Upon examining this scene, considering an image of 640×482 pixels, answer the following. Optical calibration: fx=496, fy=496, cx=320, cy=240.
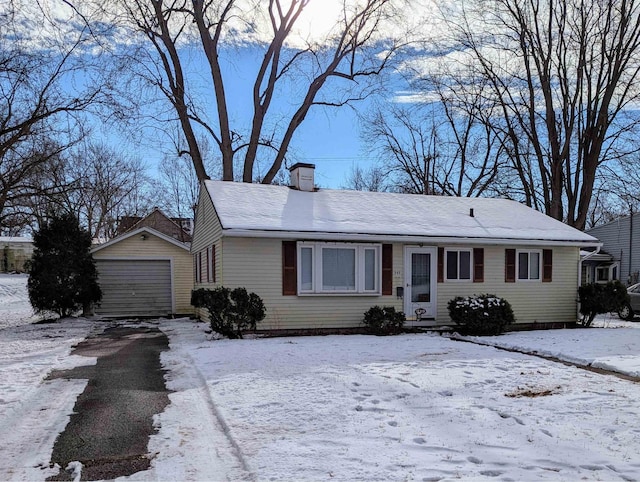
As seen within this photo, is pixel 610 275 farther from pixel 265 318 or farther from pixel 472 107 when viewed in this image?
pixel 265 318

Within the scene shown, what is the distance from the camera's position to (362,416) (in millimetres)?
5027

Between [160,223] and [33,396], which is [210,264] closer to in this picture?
[33,396]

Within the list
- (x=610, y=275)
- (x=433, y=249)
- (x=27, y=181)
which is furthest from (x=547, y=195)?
(x=27, y=181)

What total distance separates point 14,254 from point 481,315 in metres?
39.2

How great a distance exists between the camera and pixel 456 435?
4488mm

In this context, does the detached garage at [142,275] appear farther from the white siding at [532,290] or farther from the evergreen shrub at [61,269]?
the white siding at [532,290]

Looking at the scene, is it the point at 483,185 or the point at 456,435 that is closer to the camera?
the point at 456,435

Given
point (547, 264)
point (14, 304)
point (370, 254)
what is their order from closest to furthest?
point (370, 254) < point (547, 264) < point (14, 304)

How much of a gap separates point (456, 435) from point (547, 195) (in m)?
22.3

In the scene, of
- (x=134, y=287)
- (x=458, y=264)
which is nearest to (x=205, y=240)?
(x=134, y=287)

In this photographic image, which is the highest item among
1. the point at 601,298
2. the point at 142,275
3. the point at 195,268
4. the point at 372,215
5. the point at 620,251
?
the point at 372,215

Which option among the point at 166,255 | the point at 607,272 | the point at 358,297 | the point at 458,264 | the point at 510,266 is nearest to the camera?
the point at 358,297

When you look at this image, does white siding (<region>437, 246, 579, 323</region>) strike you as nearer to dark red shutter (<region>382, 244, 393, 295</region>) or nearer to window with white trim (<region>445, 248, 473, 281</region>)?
window with white trim (<region>445, 248, 473, 281</region>)

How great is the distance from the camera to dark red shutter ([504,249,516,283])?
45.2 ft
